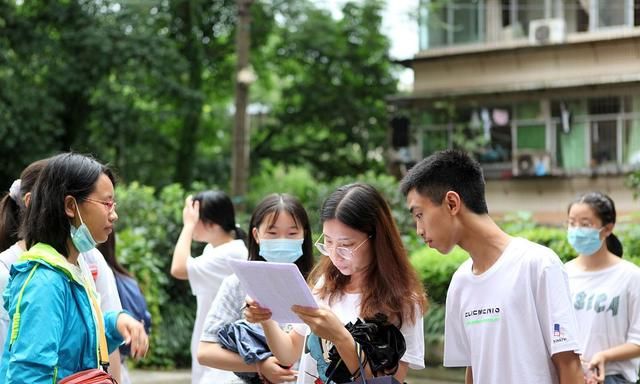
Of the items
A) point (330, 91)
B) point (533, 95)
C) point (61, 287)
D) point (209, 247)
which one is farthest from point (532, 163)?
point (61, 287)

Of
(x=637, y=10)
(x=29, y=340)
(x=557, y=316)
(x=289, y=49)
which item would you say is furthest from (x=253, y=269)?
(x=289, y=49)

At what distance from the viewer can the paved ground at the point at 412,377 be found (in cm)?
1138

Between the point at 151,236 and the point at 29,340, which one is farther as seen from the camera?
the point at 151,236

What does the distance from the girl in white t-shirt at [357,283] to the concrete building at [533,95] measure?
59.0ft

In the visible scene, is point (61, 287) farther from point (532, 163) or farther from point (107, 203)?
point (532, 163)

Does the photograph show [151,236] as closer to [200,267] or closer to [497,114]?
[200,267]

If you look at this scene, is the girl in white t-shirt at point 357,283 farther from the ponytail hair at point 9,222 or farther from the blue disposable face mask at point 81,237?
the ponytail hair at point 9,222

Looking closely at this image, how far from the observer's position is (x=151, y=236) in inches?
506

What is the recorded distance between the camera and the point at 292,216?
499 cm

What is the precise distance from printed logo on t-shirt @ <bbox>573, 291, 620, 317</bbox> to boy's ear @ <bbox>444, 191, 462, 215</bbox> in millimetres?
2241

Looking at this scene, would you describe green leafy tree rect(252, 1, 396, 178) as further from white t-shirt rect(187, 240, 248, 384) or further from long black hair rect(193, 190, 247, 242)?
white t-shirt rect(187, 240, 248, 384)

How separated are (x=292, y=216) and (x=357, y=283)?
0.92 metres

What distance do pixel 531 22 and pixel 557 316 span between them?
65.5 ft

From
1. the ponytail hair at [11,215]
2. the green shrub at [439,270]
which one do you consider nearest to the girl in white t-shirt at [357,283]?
the ponytail hair at [11,215]
